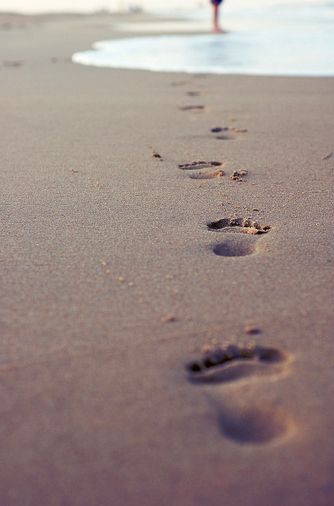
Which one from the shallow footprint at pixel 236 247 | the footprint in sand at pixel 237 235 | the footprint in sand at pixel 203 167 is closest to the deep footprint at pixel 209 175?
the footprint in sand at pixel 203 167

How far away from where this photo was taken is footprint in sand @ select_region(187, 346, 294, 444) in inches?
46.5

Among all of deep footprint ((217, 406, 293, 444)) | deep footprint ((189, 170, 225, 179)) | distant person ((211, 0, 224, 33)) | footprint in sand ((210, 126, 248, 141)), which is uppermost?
deep footprint ((217, 406, 293, 444))

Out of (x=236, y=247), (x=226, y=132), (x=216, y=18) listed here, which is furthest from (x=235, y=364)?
(x=216, y=18)

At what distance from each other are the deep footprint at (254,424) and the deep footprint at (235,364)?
0.11m

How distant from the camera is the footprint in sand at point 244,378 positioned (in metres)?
1.18

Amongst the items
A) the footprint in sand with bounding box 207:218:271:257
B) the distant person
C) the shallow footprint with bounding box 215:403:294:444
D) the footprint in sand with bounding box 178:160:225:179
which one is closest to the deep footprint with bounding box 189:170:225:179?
the footprint in sand with bounding box 178:160:225:179

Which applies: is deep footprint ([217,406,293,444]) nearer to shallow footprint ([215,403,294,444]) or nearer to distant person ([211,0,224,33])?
shallow footprint ([215,403,294,444])

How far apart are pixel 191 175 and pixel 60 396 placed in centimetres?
155

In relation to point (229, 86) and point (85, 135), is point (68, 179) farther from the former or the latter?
point (229, 86)

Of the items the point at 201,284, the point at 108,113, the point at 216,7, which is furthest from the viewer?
the point at 216,7

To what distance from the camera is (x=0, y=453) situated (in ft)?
3.68

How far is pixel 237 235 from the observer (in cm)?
200

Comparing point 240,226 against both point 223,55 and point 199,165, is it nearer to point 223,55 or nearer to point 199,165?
point 199,165

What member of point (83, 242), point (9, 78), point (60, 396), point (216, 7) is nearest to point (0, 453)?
point (60, 396)
